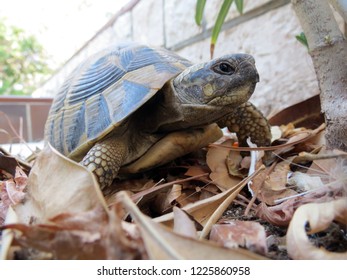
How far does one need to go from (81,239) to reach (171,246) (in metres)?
0.09

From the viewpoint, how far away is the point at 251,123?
886 mm

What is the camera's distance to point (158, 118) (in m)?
0.83

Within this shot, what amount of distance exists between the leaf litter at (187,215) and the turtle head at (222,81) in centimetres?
15

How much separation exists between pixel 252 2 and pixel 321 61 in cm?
80

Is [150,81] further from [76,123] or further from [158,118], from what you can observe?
[76,123]

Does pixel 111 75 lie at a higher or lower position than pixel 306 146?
higher

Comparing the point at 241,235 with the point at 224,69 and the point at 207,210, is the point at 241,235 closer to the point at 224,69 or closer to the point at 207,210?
the point at 207,210

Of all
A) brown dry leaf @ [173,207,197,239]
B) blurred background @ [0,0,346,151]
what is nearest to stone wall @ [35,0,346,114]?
blurred background @ [0,0,346,151]

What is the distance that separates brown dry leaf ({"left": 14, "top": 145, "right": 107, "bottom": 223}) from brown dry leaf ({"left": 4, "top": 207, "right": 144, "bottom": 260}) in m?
0.03

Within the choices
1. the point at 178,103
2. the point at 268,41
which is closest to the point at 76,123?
the point at 178,103

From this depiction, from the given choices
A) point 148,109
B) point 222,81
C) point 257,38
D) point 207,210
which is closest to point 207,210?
point 207,210

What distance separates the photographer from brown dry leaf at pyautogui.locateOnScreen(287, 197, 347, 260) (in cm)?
33

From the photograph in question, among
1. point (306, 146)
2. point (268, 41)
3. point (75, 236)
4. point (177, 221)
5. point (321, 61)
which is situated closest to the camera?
point (75, 236)

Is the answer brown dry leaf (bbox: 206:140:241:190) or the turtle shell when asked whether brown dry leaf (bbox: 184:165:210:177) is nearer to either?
brown dry leaf (bbox: 206:140:241:190)
